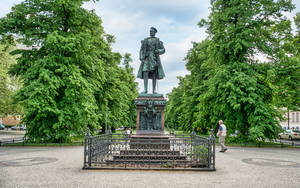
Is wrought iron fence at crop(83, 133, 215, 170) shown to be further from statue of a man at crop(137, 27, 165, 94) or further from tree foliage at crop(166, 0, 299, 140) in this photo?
tree foliage at crop(166, 0, 299, 140)

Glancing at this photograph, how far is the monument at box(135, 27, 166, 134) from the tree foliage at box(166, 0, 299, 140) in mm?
8949

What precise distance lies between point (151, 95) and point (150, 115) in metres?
0.98

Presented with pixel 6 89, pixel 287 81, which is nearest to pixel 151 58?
pixel 287 81

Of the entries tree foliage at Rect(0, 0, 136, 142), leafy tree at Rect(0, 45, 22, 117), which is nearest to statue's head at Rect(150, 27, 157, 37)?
tree foliage at Rect(0, 0, 136, 142)

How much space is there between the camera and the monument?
37.8 ft

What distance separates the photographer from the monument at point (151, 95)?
11534 millimetres

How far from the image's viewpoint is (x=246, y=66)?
20.6 metres

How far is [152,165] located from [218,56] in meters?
15.3

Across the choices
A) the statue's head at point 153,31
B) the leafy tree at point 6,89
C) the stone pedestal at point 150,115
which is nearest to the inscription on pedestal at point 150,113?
the stone pedestal at point 150,115

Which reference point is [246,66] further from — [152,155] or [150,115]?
[152,155]

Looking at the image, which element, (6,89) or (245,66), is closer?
(245,66)

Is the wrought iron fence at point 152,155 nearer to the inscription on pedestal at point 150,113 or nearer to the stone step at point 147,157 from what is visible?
the stone step at point 147,157

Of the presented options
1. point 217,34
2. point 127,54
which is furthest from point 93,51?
point 127,54

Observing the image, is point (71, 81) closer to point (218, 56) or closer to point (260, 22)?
point (218, 56)
